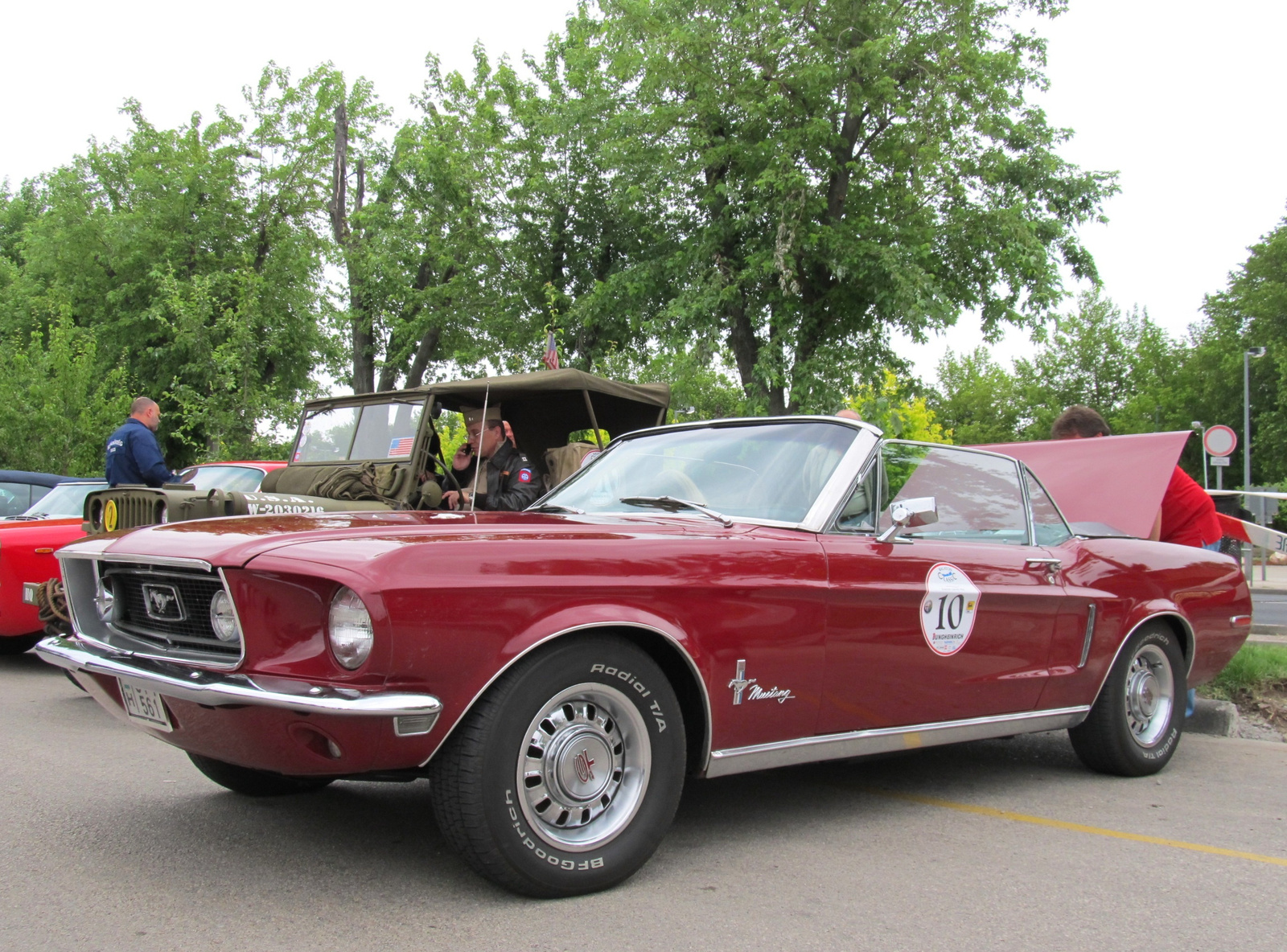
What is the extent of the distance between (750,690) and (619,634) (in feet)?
1.73

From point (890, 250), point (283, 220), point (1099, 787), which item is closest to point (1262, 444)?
point (890, 250)

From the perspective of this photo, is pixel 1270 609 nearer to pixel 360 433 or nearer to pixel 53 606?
pixel 360 433

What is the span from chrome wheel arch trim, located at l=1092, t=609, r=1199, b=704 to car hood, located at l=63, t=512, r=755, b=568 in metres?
2.18

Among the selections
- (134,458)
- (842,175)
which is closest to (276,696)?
(134,458)

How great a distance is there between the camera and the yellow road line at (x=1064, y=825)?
386 cm

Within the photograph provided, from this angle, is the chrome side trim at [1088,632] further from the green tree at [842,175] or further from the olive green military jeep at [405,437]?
the green tree at [842,175]

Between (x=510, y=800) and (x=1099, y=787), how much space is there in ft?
10.5

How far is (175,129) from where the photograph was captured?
30062 mm

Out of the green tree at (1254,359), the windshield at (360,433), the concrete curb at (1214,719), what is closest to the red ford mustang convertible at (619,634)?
the concrete curb at (1214,719)

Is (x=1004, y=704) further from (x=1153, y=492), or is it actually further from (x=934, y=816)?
(x=1153, y=492)

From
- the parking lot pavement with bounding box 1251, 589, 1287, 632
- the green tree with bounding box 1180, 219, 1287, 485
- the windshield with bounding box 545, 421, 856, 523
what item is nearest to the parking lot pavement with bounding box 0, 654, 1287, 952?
the windshield with bounding box 545, 421, 856, 523

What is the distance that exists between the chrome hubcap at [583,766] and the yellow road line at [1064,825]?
5.87ft

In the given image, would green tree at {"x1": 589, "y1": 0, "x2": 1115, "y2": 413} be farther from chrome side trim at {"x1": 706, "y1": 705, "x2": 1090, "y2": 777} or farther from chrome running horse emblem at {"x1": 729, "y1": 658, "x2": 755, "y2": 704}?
chrome running horse emblem at {"x1": 729, "y1": 658, "x2": 755, "y2": 704}

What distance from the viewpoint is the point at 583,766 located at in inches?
125
